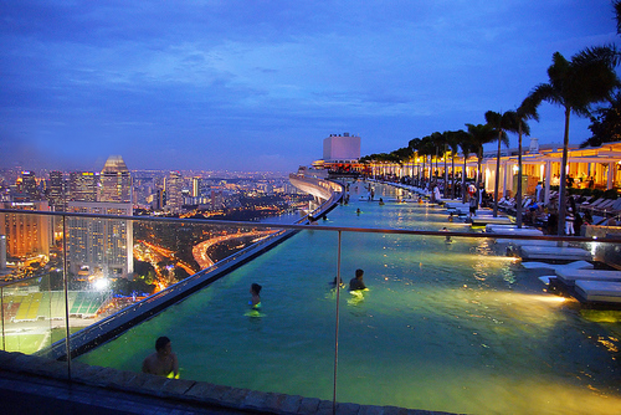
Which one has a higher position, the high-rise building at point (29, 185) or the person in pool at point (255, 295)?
the high-rise building at point (29, 185)

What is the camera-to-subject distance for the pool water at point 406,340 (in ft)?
9.78

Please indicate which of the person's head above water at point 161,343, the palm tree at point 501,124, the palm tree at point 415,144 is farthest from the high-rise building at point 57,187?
the palm tree at point 415,144

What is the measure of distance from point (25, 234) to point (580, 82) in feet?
37.0

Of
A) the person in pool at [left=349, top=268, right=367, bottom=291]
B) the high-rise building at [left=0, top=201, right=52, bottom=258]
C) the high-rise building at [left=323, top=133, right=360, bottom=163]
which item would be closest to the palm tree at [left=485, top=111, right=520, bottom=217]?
the person in pool at [left=349, top=268, right=367, bottom=291]

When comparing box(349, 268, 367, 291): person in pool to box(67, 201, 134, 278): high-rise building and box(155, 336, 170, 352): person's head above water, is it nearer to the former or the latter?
box(155, 336, 170, 352): person's head above water

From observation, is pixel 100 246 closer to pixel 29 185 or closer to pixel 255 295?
pixel 255 295

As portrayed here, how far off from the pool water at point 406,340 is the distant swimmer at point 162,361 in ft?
0.19

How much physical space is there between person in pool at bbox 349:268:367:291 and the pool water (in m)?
0.08

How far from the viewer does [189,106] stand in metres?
148

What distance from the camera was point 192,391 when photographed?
2467mm

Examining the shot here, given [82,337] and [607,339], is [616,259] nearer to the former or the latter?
[607,339]

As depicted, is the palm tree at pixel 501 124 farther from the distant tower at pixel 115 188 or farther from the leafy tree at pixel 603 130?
the leafy tree at pixel 603 130

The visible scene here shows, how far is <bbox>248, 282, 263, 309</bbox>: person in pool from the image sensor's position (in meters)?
3.73

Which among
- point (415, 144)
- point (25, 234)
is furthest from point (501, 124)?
point (415, 144)
